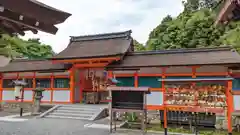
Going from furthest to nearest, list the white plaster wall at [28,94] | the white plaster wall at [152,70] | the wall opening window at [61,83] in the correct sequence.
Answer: the white plaster wall at [28,94] → the wall opening window at [61,83] → the white plaster wall at [152,70]

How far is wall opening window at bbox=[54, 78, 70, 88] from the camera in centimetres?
1355

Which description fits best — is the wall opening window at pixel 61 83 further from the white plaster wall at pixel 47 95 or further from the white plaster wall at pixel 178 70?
the white plaster wall at pixel 178 70

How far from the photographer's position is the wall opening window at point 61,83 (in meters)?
13.6

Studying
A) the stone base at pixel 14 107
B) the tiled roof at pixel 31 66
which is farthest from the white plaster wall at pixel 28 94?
the tiled roof at pixel 31 66

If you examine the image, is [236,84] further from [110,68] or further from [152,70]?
[110,68]

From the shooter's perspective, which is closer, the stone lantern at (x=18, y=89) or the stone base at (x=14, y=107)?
the stone lantern at (x=18, y=89)

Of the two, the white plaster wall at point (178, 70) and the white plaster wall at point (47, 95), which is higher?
the white plaster wall at point (178, 70)

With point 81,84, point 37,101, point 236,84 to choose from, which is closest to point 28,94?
point 37,101

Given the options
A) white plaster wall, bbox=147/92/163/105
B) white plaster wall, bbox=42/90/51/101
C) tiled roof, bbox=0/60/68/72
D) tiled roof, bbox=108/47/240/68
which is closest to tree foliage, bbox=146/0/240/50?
tiled roof, bbox=108/47/240/68

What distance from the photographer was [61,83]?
1369 centimetres


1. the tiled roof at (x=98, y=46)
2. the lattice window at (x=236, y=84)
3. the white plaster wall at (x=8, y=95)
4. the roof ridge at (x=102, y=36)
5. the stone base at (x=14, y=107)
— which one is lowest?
the stone base at (x=14, y=107)

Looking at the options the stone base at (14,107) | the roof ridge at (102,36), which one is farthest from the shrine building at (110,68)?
the stone base at (14,107)

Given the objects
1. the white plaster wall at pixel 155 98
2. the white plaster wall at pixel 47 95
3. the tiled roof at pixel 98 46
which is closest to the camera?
the white plaster wall at pixel 155 98

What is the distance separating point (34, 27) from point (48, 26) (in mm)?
186
